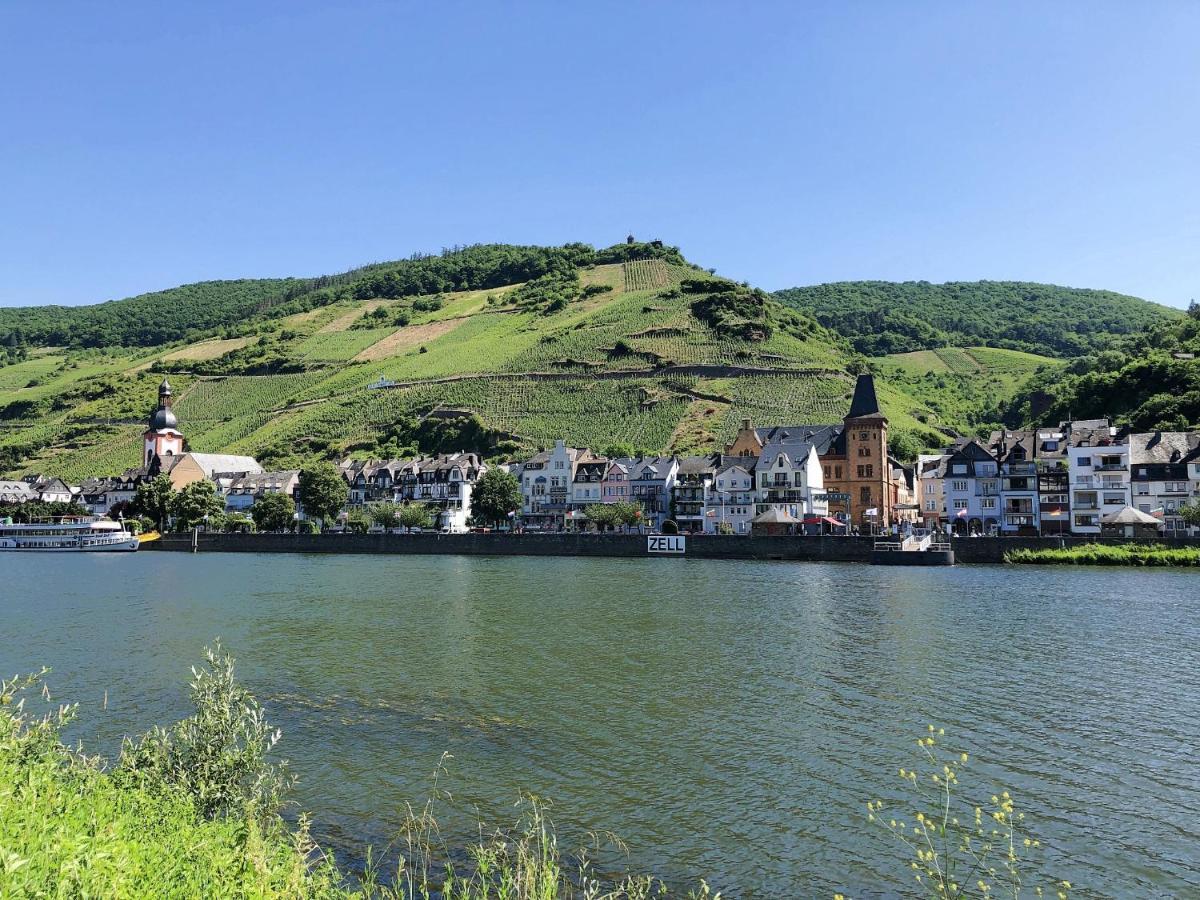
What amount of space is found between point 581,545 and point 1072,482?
162ft

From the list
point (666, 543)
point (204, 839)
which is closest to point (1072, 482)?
point (666, 543)

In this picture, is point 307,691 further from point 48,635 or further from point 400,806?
point 48,635

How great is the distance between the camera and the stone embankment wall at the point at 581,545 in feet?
251

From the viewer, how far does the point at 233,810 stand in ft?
47.0

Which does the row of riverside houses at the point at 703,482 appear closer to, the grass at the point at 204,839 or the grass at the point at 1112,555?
the grass at the point at 1112,555

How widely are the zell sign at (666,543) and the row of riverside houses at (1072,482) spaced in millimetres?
28992

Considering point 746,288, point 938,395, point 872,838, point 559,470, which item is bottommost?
point 872,838

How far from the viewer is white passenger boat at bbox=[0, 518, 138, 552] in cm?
11512

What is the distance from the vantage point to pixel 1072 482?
86.6 meters

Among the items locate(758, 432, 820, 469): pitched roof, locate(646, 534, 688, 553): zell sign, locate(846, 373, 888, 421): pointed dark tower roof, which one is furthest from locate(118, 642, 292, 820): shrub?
locate(846, 373, 888, 421): pointed dark tower roof

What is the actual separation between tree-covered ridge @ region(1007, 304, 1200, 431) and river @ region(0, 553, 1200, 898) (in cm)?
5823

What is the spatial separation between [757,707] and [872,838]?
928 centimetres

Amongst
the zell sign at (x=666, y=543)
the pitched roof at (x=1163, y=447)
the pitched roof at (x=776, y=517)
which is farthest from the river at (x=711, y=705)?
the pitched roof at (x=776, y=517)

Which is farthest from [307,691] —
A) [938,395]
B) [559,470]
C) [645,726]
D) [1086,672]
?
[938,395]
